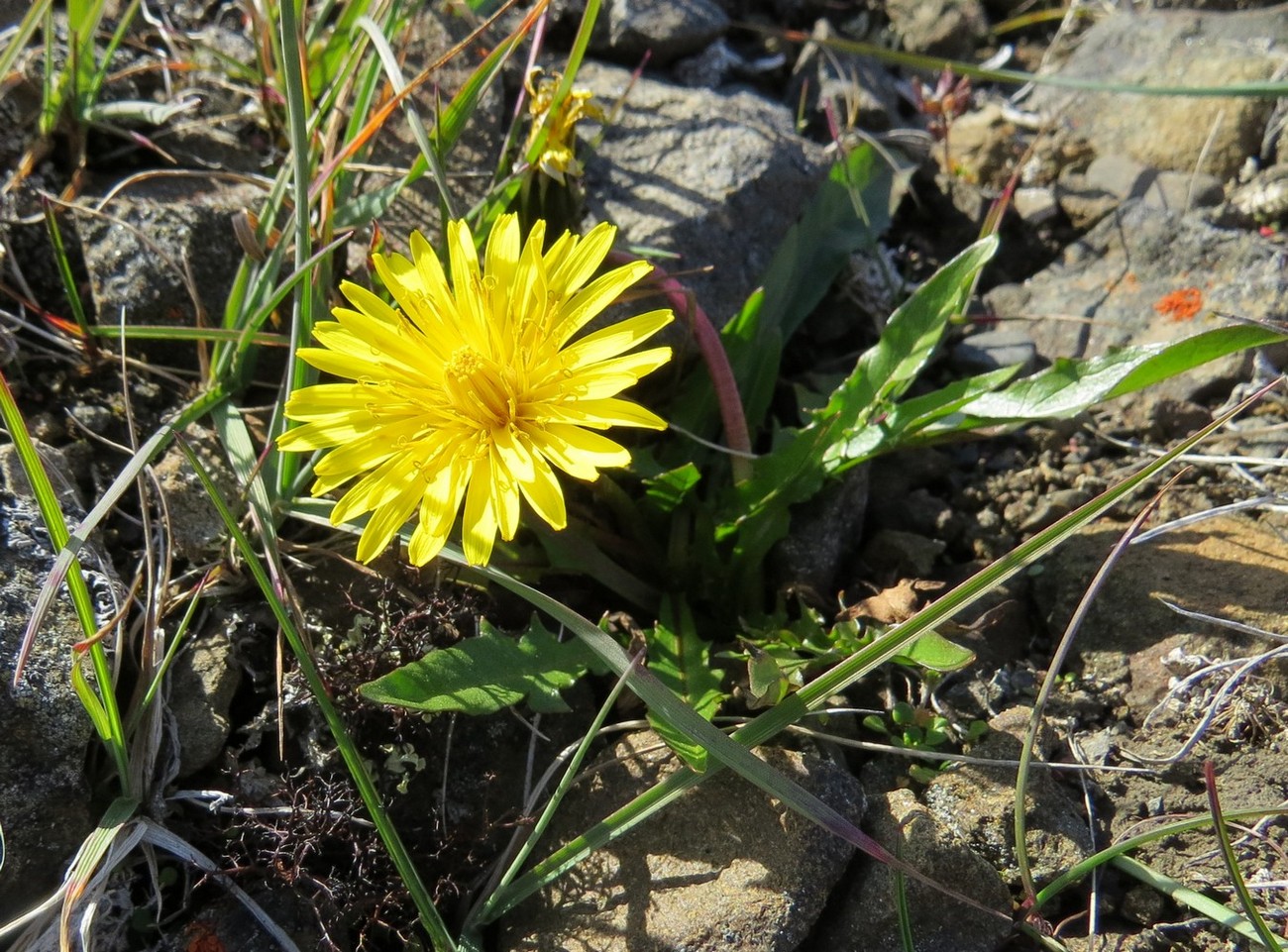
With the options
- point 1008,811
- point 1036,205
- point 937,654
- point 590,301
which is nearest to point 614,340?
point 590,301

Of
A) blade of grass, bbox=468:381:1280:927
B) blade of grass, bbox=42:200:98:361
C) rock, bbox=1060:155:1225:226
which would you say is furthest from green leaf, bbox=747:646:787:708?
rock, bbox=1060:155:1225:226

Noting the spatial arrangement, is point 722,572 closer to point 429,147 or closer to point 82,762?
point 429,147

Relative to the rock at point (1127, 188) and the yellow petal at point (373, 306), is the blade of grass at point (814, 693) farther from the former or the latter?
the rock at point (1127, 188)

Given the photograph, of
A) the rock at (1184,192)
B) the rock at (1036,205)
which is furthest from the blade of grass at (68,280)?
the rock at (1184,192)

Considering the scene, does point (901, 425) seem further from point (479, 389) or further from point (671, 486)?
point (479, 389)

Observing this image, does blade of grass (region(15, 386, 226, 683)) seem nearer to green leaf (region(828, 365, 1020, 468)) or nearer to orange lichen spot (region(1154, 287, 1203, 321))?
green leaf (region(828, 365, 1020, 468))

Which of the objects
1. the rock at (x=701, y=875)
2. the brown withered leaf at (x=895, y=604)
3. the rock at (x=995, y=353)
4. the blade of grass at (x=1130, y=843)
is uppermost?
the rock at (x=995, y=353)

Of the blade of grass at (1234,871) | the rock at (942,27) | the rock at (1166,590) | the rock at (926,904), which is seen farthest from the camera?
the rock at (942,27)

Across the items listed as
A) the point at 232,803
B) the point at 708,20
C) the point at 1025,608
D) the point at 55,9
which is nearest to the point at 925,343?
the point at 1025,608
